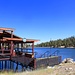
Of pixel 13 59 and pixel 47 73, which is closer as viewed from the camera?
pixel 47 73

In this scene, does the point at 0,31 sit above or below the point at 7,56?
above

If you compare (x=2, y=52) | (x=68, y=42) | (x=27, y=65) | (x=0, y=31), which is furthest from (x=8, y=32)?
(x=68, y=42)

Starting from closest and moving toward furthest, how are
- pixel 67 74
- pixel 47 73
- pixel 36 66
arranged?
1. pixel 67 74
2. pixel 47 73
3. pixel 36 66

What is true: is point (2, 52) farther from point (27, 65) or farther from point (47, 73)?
point (47, 73)

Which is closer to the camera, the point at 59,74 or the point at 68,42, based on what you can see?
the point at 59,74

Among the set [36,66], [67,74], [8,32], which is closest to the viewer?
[67,74]

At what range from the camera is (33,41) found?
88.1ft

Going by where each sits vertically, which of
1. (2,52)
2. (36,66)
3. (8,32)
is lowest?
(36,66)

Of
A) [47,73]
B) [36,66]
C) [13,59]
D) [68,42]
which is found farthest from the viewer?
[68,42]

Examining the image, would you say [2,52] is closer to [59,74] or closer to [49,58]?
[49,58]

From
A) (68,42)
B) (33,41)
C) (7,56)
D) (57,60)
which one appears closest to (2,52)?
(7,56)

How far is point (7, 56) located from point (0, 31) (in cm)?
332

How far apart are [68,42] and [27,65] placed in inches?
7127

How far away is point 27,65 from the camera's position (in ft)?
71.1
